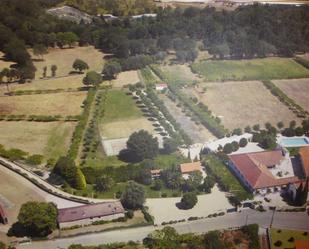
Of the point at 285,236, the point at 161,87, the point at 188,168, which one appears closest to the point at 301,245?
the point at 285,236

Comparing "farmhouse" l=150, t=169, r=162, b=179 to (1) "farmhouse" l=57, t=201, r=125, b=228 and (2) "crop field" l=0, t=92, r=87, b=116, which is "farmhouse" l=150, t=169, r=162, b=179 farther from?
(2) "crop field" l=0, t=92, r=87, b=116

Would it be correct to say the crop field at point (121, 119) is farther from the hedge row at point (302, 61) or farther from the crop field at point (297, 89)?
the hedge row at point (302, 61)

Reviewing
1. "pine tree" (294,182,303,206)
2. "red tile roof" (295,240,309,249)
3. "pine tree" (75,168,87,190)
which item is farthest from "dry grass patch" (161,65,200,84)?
"red tile roof" (295,240,309,249)

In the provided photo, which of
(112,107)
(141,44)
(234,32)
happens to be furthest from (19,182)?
(234,32)

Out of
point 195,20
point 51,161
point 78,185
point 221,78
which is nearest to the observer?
point 78,185

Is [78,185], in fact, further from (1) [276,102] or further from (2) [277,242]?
(1) [276,102]

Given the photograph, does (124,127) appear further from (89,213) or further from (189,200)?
(89,213)
